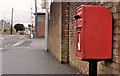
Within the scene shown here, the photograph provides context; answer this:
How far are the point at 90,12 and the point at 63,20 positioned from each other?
479 centimetres

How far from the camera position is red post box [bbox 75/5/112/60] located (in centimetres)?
382

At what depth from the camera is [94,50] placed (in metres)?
3.87

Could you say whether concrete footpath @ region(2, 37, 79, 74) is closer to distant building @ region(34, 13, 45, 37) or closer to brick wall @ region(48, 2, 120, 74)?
brick wall @ region(48, 2, 120, 74)

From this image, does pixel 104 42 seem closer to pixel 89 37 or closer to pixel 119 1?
pixel 89 37

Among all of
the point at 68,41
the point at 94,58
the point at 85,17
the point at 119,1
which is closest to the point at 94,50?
→ the point at 94,58

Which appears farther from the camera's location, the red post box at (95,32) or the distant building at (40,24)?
the distant building at (40,24)

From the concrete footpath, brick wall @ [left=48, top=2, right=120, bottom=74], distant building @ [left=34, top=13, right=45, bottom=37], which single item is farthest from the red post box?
distant building @ [left=34, top=13, right=45, bottom=37]

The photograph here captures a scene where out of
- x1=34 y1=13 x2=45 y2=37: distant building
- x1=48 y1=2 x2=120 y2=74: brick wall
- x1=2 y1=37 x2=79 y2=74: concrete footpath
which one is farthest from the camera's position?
x1=34 y1=13 x2=45 y2=37: distant building

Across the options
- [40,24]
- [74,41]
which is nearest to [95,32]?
[74,41]

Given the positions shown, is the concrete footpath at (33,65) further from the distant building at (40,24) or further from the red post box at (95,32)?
the distant building at (40,24)

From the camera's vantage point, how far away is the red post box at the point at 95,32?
3818 mm

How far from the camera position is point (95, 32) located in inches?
152

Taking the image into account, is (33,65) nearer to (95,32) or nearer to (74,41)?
(74,41)

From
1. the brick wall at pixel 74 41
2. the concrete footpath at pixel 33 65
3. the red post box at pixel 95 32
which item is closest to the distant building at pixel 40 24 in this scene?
the concrete footpath at pixel 33 65
